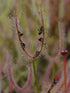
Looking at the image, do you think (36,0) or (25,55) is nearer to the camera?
(25,55)

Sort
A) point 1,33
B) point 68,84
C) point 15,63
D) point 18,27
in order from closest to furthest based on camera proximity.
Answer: point 18,27 → point 68,84 → point 15,63 → point 1,33

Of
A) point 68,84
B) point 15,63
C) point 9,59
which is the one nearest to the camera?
point 68,84

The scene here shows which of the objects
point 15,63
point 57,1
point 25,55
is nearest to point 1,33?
point 15,63

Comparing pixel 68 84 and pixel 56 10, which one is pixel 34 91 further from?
pixel 56 10

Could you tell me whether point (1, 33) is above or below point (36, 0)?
below

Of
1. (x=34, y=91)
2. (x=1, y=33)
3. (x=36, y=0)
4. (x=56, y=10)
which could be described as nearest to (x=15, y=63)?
(x=34, y=91)

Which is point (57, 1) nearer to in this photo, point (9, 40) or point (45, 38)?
point (9, 40)

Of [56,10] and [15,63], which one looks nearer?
[15,63]

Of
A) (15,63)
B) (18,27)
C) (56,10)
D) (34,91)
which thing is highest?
(18,27)

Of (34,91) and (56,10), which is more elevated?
(56,10)
